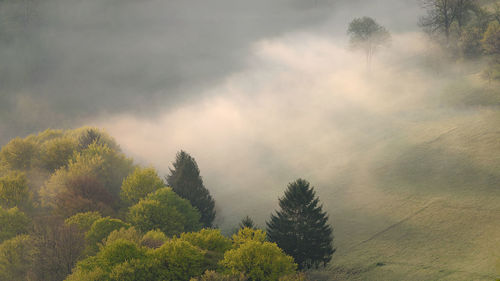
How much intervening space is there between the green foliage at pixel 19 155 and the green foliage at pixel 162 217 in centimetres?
5613

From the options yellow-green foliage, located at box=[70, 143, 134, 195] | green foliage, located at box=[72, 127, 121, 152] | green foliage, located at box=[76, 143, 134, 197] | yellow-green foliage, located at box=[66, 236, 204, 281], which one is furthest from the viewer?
green foliage, located at box=[72, 127, 121, 152]

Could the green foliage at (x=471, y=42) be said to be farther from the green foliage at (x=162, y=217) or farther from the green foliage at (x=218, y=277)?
the green foliage at (x=218, y=277)

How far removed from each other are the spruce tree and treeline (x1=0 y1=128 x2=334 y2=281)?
0.46ft

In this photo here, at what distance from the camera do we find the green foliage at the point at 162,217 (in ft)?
234

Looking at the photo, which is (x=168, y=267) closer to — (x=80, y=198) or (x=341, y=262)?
(x=341, y=262)

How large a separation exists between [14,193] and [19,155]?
29.2 metres

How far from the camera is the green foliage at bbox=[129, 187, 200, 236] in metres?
71.4

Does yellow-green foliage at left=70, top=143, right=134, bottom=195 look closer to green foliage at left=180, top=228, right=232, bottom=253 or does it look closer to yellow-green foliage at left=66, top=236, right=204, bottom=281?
green foliage at left=180, top=228, right=232, bottom=253

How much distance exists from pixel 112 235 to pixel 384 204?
45610 mm

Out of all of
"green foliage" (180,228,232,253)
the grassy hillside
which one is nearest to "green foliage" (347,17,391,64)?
the grassy hillside

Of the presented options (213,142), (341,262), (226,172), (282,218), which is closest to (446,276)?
(341,262)

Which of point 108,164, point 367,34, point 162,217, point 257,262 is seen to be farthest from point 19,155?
point 367,34

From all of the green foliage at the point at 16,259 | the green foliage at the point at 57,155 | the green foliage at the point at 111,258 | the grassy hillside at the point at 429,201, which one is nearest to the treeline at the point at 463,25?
the grassy hillside at the point at 429,201

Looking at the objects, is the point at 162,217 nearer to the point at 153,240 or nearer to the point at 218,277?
the point at 153,240
